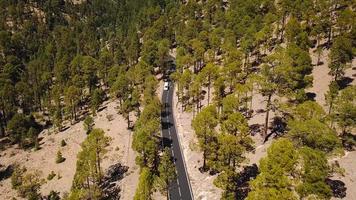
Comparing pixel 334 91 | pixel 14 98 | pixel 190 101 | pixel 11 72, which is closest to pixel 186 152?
pixel 190 101

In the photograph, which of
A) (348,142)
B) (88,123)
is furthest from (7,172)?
(348,142)

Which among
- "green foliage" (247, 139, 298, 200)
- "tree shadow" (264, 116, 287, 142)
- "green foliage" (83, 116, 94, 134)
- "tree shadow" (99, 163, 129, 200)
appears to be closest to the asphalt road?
"tree shadow" (99, 163, 129, 200)

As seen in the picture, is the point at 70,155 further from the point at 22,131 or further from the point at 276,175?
the point at 276,175

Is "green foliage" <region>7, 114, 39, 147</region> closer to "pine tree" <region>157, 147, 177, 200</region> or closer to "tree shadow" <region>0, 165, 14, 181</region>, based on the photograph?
"tree shadow" <region>0, 165, 14, 181</region>

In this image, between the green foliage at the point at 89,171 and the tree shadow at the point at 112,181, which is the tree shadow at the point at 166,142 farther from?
the green foliage at the point at 89,171

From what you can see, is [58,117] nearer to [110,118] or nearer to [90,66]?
[110,118]

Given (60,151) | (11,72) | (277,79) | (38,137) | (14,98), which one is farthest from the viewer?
(11,72)

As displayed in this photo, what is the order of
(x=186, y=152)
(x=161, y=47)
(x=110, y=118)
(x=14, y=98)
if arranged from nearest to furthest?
(x=186, y=152) → (x=110, y=118) → (x=161, y=47) → (x=14, y=98)
